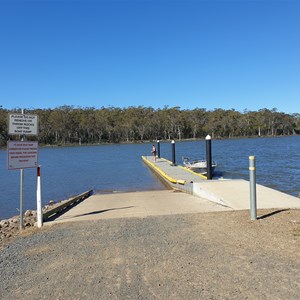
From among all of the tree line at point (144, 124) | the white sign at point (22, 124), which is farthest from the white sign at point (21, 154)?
the tree line at point (144, 124)

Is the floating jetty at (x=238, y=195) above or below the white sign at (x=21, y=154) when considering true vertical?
below

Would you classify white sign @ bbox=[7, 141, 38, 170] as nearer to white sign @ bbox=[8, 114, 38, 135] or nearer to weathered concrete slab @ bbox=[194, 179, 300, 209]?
white sign @ bbox=[8, 114, 38, 135]

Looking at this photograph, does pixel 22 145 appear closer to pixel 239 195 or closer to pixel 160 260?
pixel 160 260

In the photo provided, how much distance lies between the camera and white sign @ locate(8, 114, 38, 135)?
25.7 ft

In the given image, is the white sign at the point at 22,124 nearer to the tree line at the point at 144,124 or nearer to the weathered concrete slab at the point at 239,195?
the weathered concrete slab at the point at 239,195

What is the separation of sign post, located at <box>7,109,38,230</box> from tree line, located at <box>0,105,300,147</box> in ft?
433

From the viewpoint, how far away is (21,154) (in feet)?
26.4

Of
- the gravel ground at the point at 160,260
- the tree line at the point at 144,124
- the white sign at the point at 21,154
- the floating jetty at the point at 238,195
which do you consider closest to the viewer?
the gravel ground at the point at 160,260

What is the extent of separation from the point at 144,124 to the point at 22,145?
138 m

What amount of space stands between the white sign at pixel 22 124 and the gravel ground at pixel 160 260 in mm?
2178

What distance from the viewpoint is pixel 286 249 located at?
16.9 feet

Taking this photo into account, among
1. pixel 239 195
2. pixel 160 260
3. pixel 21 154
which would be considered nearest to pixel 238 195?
pixel 239 195

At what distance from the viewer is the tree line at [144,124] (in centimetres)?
14000

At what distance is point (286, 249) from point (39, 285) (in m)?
3.30
